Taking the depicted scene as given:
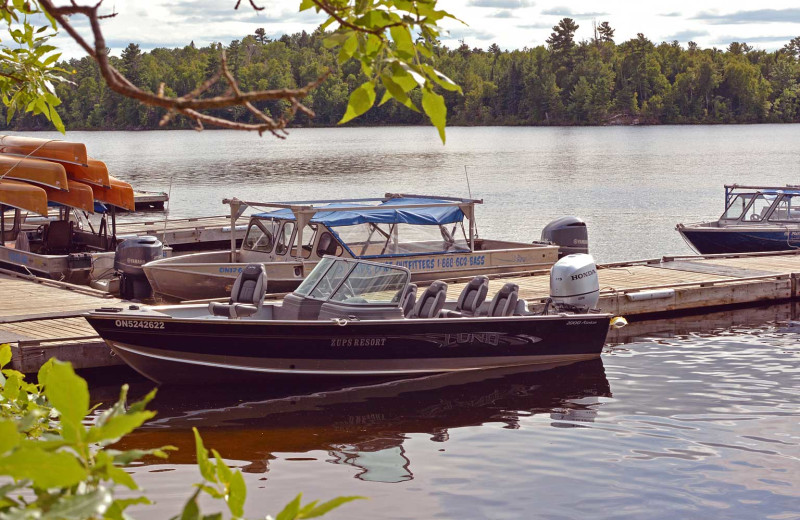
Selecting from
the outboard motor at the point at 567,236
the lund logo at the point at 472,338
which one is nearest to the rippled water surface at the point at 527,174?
the outboard motor at the point at 567,236

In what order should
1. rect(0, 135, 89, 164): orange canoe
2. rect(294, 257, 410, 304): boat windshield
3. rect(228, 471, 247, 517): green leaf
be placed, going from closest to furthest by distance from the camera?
1. rect(228, 471, 247, 517): green leaf
2. rect(294, 257, 410, 304): boat windshield
3. rect(0, 135, 89, 164): orange canoe

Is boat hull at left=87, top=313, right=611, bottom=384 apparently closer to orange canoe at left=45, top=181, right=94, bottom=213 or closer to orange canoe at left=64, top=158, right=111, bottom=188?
orange canoe at left=45, top=181, right=94, bottom=213

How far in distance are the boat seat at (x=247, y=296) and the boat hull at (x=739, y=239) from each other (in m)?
16.3

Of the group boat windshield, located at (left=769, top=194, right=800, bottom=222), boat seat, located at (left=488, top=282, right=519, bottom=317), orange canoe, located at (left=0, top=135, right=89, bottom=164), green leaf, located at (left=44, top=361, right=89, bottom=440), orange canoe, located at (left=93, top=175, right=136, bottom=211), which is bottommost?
boat seat, located at (left=488, top=282, right=519, bottom=317)

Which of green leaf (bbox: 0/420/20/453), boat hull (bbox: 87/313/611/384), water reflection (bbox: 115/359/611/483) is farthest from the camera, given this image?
boat hull (bbox: 87/313/611/384)

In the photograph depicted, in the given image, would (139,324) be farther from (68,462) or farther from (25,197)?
(68,462)

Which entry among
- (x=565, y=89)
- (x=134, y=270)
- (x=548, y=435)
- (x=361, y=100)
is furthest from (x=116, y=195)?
(x=565, y=89)

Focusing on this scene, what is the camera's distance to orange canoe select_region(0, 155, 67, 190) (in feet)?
76.8

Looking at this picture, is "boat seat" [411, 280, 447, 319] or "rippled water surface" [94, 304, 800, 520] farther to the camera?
"boat seat" [411, 280, 447, 319]

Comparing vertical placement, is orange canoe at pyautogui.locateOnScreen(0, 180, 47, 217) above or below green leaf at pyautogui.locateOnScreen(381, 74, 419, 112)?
below

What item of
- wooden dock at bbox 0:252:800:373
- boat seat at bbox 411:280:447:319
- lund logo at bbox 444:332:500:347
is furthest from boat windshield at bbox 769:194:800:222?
boat seat at bbox 411:280:447:319

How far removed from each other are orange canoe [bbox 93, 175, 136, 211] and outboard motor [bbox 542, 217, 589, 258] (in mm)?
9705

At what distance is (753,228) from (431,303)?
15592 mm

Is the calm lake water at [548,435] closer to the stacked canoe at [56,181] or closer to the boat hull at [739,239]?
the boat hull at [739,239]
